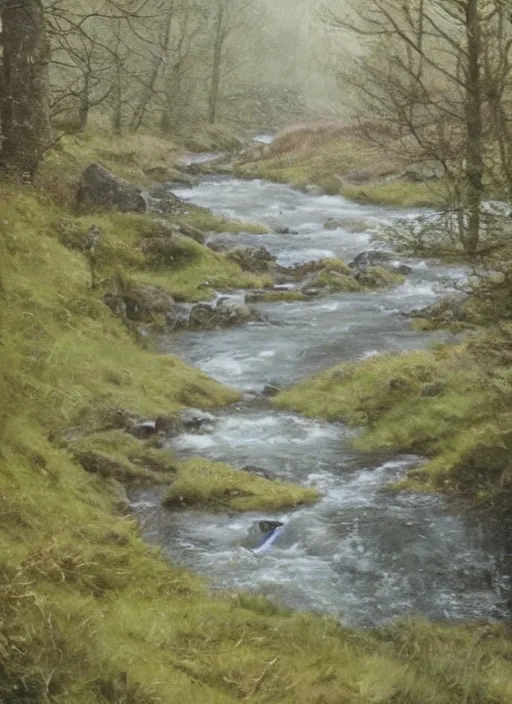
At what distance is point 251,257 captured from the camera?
59.1ft

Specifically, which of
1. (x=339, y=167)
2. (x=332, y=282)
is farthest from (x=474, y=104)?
(x=339, y=167)

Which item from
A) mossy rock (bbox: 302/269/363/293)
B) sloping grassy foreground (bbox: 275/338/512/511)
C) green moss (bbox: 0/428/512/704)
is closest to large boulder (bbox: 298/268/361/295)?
mossy rock (bbox: 302/269/363/293)

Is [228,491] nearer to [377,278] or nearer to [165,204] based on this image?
[377,278]

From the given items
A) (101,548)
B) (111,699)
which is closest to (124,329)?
(101,548)

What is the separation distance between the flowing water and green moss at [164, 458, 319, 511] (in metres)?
0.15

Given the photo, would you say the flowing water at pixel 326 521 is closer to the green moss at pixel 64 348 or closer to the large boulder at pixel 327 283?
the green moss at pixel 64 348

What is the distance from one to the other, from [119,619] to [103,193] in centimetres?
1311

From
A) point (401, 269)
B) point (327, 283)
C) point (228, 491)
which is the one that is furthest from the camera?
point (401, 269)

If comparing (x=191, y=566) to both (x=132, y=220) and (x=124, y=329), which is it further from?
(x=132, y=220)

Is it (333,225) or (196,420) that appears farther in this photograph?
(333,225)

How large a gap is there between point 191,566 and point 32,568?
7.00ft

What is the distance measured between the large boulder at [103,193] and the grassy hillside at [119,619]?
23.7ft

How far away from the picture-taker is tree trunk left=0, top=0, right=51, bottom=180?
1286 centimetres

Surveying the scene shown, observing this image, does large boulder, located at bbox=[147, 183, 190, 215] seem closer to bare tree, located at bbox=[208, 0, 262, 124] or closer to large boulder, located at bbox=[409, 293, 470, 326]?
large boulder, located at bbox=[409, 293, 470, 326]
